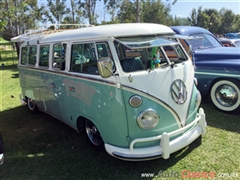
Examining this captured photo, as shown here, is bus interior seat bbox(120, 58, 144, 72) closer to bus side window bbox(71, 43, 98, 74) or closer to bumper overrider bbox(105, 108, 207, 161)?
bus side window bbox(71, 43, 98, 74)

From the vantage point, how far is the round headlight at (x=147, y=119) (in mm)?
2885

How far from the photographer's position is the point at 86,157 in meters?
3.63

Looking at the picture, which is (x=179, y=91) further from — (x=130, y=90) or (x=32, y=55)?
(x=32, y=55)

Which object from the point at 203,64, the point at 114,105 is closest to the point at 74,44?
the point at 114,105

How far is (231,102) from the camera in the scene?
5.02m

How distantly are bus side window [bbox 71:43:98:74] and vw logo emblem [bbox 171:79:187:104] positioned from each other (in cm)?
116

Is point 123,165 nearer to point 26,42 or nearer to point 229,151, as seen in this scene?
point 229,151

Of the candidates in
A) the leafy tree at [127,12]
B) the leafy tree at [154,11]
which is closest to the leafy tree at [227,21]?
the leafy tree at [154,11]

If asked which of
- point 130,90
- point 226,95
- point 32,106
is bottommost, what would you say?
point 32,106

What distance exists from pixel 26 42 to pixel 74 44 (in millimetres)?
2429

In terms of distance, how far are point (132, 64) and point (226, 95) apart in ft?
9.98

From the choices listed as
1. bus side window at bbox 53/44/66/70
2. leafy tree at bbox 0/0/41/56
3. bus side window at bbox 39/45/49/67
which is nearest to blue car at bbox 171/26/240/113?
bus side window at bbox 53/44/66/70

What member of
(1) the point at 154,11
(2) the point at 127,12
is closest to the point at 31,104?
(2) the point at 127,12

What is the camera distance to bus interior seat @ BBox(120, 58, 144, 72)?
3061 mm
